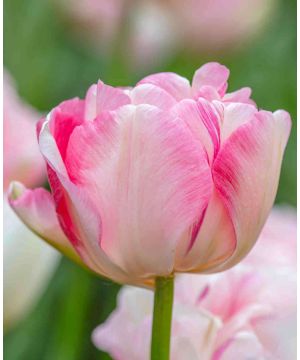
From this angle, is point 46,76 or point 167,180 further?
point 46,76

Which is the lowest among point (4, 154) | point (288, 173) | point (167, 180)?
point (288, 173)

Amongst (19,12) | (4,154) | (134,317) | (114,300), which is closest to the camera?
(134,317)

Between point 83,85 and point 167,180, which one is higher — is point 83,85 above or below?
below

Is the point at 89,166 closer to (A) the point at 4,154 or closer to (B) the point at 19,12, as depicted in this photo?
(A) the point at 4,154

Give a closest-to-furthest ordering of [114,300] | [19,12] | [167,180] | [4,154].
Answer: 1. [167,180]
2. [4,154]
3. [114,300]
4. [19,12]

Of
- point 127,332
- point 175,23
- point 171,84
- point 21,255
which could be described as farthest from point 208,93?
point 175,23

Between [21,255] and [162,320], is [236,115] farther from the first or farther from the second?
[21,255]

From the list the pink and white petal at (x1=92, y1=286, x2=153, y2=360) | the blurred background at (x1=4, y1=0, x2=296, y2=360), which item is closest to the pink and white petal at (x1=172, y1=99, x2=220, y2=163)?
the pink and white petal at (x1=92, y1=286, x2=153, y2=360)

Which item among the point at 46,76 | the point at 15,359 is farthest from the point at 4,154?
the point at 46,76
